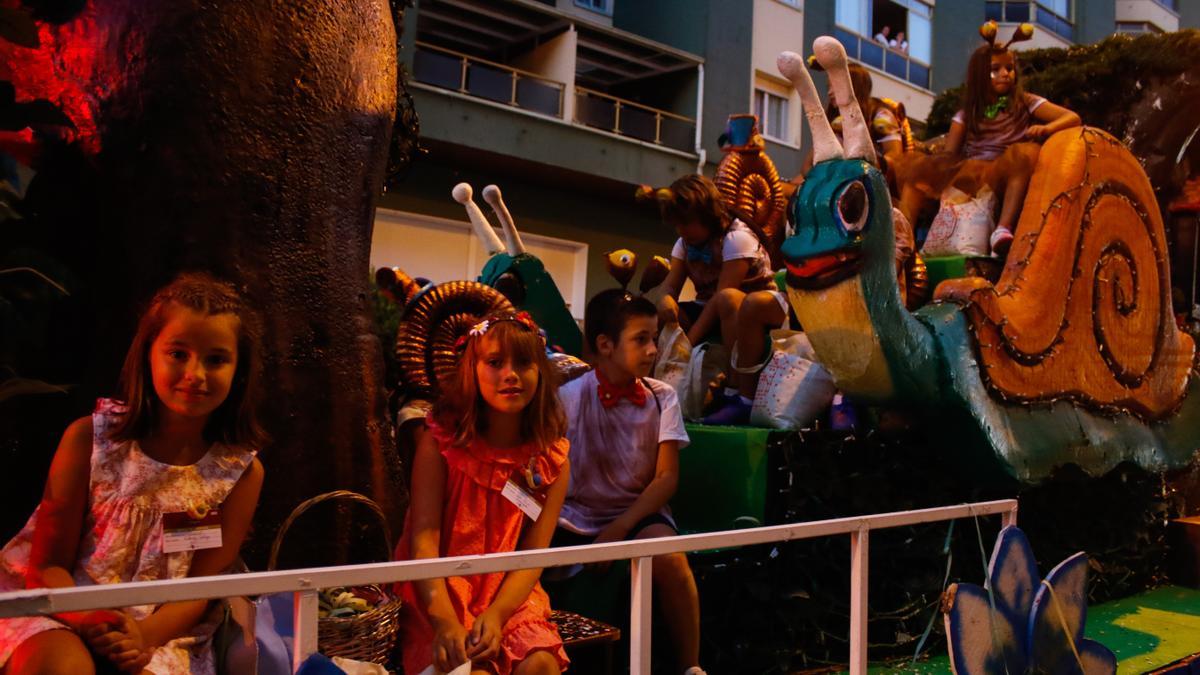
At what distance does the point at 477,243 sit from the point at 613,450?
11.0 m

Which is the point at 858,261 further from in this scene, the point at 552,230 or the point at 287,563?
the point at 552,230

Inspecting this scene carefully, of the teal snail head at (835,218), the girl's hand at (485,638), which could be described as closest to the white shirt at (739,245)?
the teal snail head at (835,218)

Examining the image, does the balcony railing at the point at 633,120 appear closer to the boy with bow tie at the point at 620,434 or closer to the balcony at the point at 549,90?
the balcony at the point at 549,90

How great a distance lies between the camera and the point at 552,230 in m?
14.7

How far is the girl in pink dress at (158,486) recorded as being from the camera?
5.74 feet

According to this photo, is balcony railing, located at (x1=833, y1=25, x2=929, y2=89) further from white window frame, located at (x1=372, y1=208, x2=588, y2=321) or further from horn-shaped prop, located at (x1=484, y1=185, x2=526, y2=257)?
horn-shaped prop, located at (x1=484, y1=185, x2=526, y2=257)

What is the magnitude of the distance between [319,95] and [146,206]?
1.89 feet

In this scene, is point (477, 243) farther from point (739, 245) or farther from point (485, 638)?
point (485, 638)

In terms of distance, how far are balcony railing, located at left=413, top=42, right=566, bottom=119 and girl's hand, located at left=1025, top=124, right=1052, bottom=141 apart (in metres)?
9.51

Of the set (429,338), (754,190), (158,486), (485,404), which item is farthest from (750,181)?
(158,486)

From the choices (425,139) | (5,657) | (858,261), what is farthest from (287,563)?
(425,139)

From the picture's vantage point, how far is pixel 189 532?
1790mm

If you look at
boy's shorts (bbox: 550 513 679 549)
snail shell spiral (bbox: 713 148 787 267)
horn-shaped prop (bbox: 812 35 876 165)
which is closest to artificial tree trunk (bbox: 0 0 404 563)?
boy's shorts (bbox: 550 513 679 549)

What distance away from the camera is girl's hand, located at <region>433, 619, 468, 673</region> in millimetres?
1974
